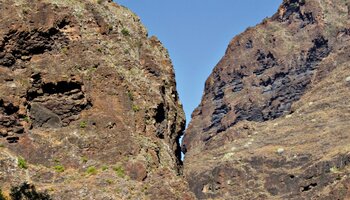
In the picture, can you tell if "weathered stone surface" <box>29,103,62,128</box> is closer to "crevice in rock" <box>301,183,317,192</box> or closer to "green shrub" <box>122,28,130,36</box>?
"green shrub" <box>122,28,130,36</box>

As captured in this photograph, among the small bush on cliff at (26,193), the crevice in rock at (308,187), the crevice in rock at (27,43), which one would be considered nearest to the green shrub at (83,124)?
the crevice in rock at (27,43)

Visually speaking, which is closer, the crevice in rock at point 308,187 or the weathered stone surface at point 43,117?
the weathered stone surface at point 43,117

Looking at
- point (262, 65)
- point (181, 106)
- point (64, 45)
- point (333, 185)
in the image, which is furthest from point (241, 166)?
point (64, 45)

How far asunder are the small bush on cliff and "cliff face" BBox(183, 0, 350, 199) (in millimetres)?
68129

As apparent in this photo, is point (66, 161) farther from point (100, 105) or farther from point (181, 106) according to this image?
point (181, 106)

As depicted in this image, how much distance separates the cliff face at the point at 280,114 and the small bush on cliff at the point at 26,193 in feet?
224

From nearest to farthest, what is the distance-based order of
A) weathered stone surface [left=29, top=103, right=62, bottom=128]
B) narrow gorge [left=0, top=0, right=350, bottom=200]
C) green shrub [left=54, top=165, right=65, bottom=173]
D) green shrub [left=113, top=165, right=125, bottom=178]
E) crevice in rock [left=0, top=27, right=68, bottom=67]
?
1. narrow gorge [left=0, top=0, right=350, bottom=200]
2. green shrub [left=113, top=165, right=125, bottom=178]
3. green shrub [left=54, top=165, right=65, bottom=173]
4. weathered stone surface [left=29, top=103, right=62, bottom=128]
5. crevice in rock [left=0, top=27, right=68, bottom=67]

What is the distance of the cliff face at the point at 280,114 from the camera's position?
349 ft

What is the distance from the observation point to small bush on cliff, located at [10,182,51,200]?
23.6 meters

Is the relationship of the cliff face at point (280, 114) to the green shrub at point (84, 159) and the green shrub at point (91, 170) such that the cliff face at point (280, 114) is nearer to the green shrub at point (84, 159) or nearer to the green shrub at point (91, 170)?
the green shrub at point (84, 159)

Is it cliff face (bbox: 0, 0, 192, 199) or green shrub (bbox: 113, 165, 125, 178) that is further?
green shrub (bbox: 113, 165, 125, 178)

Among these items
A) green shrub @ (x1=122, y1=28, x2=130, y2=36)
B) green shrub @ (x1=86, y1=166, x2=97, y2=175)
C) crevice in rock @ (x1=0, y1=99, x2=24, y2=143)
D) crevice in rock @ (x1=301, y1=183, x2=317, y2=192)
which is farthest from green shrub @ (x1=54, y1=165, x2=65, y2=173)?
crevice in rock @ (x1=301, y1=183, x2=317, y2=192)

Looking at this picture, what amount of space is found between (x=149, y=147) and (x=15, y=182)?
18.3ft

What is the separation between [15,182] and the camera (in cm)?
2397
